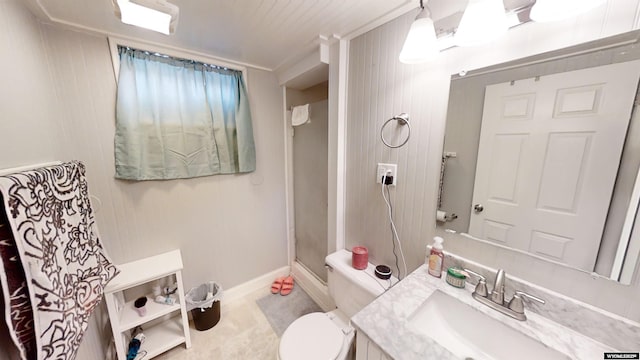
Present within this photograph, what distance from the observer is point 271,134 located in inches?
81.1

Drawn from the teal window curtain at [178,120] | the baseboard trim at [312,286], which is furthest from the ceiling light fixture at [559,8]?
the baseboard trim at [312,286]

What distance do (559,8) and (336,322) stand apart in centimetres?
165

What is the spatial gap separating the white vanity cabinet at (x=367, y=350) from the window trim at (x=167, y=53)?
1.96 metres

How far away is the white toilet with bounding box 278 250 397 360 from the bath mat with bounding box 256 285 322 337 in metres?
0.67

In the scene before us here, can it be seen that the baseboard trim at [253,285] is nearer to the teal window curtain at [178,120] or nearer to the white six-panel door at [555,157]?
the teal window curtain at [178,120]

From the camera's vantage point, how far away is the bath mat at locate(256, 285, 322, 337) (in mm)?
1782

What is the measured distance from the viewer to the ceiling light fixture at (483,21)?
709 millimetres

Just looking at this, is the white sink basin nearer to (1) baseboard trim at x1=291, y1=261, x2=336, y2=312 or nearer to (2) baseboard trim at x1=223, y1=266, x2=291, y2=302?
(1) baseboard trim at x1=291, y1=261, x2=336, y2=312

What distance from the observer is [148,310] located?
1.45 metres

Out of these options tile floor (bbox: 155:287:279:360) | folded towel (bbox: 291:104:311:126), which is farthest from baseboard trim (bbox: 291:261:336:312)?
folded towel (bbox: 291:104:311:126)

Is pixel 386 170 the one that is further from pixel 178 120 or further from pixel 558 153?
pixel 178 120

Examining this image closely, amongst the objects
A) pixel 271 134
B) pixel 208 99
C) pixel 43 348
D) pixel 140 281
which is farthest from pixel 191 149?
pixel 43 348

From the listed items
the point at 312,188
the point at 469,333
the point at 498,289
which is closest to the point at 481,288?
the point at 498,289

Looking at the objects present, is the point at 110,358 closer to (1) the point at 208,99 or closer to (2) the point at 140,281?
(2) the point at 140,281
